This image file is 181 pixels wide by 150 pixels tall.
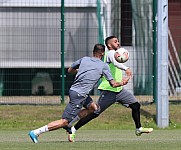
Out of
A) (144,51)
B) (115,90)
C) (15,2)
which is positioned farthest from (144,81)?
(115,90)

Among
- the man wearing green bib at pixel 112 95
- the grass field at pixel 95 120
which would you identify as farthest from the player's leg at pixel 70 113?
the grass field at pixel 95 120

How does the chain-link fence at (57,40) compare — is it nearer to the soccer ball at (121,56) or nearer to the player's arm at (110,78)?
the soccer ball at (121,56)

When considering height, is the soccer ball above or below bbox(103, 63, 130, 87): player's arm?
above

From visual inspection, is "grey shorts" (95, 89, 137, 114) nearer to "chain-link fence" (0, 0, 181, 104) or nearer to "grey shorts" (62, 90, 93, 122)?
"grey shorts" (62, 90, 93, 122)

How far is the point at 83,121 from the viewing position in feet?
45.6

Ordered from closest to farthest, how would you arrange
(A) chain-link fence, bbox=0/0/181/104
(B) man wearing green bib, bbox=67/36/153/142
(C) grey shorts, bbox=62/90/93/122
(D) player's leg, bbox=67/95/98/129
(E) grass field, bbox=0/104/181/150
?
(C) grey shorts, bbox=62/90/93/122
(D) player's leg, bbox=67/95/98/129
(B) man wearing green bib, bbox=67/36/153/142
(E) grass field, bbox=0/104/181/150
(A) chain-link fence, bbox=0/0/181/104

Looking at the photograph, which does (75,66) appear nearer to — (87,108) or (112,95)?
(87,108)

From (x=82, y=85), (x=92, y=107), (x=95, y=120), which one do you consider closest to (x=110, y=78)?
(x=82, y=85)

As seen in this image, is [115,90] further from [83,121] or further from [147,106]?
[147,106]

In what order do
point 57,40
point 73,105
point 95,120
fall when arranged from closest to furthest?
point 73,105, point 95,120, point 57,40

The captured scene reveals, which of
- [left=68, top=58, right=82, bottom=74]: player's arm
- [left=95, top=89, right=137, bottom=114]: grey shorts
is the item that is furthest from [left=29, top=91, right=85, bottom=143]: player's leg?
[left=95, top=89, right=137, bottom=114]: grey shorts

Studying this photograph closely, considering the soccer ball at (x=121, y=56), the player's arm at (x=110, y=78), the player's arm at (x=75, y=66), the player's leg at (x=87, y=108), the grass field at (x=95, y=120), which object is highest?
the soccer ball at (x=121, y=56)

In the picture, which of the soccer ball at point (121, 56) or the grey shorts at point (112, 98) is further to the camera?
the grey shorts at point (112, 98)

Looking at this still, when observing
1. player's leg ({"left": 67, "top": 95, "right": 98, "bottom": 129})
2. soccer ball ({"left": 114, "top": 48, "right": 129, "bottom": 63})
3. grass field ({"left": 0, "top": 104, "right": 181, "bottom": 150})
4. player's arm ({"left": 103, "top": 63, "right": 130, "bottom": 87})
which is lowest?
grass field ({"left": 0, "top": 104, "right": 181, "bottom": 150})
